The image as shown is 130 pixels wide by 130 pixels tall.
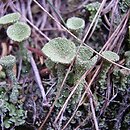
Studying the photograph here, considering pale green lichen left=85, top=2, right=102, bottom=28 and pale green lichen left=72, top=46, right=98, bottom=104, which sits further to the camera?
pale green lichen left=85, top=2, right=102, bottom=28

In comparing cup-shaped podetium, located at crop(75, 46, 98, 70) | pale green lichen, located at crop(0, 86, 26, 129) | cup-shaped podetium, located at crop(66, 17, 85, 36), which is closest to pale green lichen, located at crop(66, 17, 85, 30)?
cup-shaped podetium, located at crop(66, 17, 85, 36)

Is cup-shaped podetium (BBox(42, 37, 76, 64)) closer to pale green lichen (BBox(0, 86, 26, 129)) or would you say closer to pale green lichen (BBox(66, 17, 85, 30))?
pale green lichen (BBox(66, 17, 85, 30))

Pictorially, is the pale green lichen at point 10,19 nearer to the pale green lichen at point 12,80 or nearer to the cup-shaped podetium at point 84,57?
the pale green lichen at point 12,80

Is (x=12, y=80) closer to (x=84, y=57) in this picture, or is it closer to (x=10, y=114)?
(x=10, y=114)

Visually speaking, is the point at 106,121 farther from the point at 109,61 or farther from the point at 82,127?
the point at 109,61

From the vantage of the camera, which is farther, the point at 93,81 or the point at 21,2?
the point at 21,2

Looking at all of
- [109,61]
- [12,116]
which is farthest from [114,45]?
[12,116]

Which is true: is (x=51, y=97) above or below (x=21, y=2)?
below
